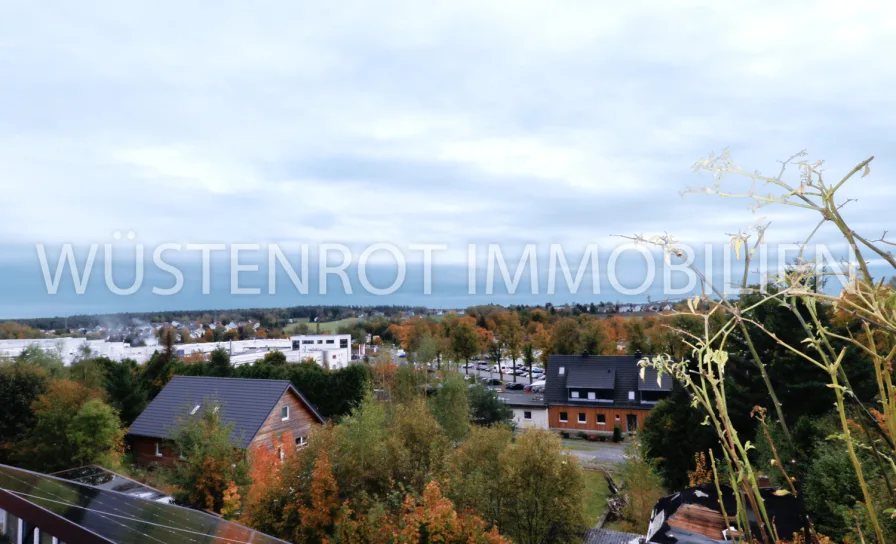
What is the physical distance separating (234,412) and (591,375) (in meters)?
21.6

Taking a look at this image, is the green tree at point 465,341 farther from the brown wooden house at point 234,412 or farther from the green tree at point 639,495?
the green tree at point 639,495

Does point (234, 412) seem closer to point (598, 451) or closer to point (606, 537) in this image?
point (606, 537)

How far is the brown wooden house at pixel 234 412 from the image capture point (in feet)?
70.0

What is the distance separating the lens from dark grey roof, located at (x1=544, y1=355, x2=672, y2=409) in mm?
33250

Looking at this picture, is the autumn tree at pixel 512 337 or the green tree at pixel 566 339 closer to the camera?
the green tree at pixel 566 339

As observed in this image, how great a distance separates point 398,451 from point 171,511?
18.2 feet

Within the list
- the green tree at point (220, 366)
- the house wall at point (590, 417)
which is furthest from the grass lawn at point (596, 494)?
the green tree at point (220, 366)

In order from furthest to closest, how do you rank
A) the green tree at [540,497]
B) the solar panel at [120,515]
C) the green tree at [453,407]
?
the green tree at [453,407] < the green tree at [540,497] < the solar panel at [120,515]

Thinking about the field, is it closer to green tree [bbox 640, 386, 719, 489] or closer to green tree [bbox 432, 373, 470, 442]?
green tree [bbox 432, 373, 470, 442]

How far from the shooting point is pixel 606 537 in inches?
596

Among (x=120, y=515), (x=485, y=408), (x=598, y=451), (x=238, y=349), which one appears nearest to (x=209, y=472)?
(x=120, y=515)

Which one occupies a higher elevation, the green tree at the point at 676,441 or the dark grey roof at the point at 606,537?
the green tree at the point at 676,441

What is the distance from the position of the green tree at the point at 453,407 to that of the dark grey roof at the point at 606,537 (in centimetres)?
771

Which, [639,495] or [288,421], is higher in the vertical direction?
[288,421]
